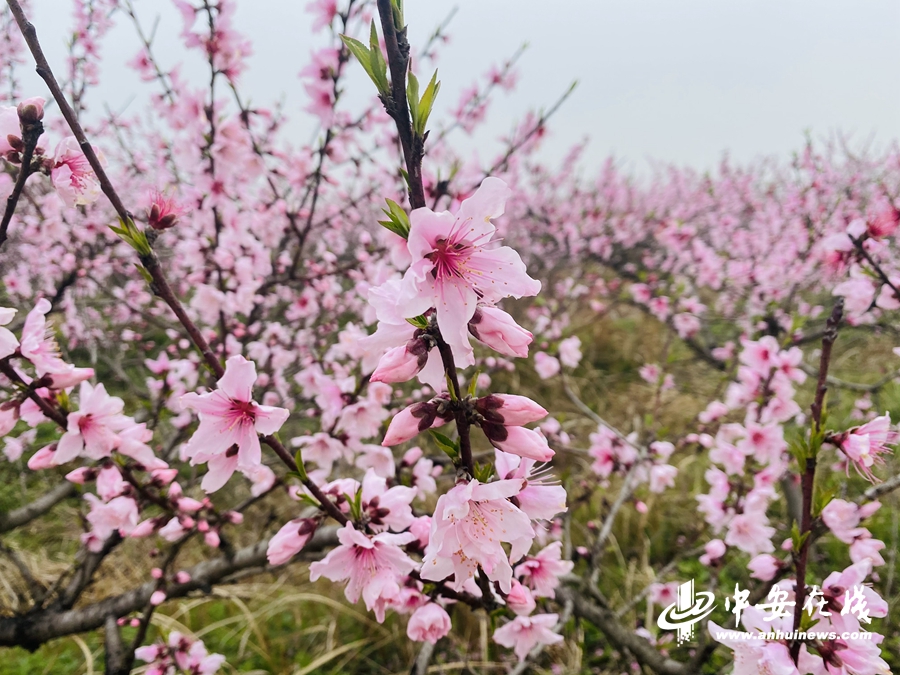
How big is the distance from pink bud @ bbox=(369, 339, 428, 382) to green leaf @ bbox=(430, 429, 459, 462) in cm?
10

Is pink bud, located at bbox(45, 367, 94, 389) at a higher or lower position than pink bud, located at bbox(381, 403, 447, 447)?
higher

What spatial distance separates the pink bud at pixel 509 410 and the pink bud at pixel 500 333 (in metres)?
0.07

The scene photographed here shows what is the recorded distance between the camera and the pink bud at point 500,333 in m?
0.71

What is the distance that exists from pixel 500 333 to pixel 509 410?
0.12 metres

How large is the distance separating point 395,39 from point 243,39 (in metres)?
2.28

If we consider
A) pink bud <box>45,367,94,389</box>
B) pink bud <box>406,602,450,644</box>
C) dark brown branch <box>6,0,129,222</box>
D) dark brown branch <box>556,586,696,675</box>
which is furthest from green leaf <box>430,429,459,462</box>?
dark brown branch <box>556,586,696,675</box>

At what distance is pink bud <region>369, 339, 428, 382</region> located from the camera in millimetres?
690

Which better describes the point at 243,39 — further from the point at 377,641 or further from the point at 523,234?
the point at 523,234

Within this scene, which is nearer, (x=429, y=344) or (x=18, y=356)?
(x=429, y=344)

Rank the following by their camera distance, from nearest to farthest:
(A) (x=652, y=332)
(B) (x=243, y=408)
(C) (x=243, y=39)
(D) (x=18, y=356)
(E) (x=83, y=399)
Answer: (B) (x=243, y=408) < (D) (x=18, y=356) < (E) (x=83, y=399) < (C) (x=243, y=39) < (A) (x=652, y=332)

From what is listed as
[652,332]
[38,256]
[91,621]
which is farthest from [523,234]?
[91,621]

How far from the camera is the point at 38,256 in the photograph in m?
5.54

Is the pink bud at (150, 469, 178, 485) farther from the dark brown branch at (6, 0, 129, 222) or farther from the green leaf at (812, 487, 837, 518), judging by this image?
the green leaf at (812, 487, 837, 518)

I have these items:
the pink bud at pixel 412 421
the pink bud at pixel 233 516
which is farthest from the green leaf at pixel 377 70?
the pink bud at pixel 233 516
